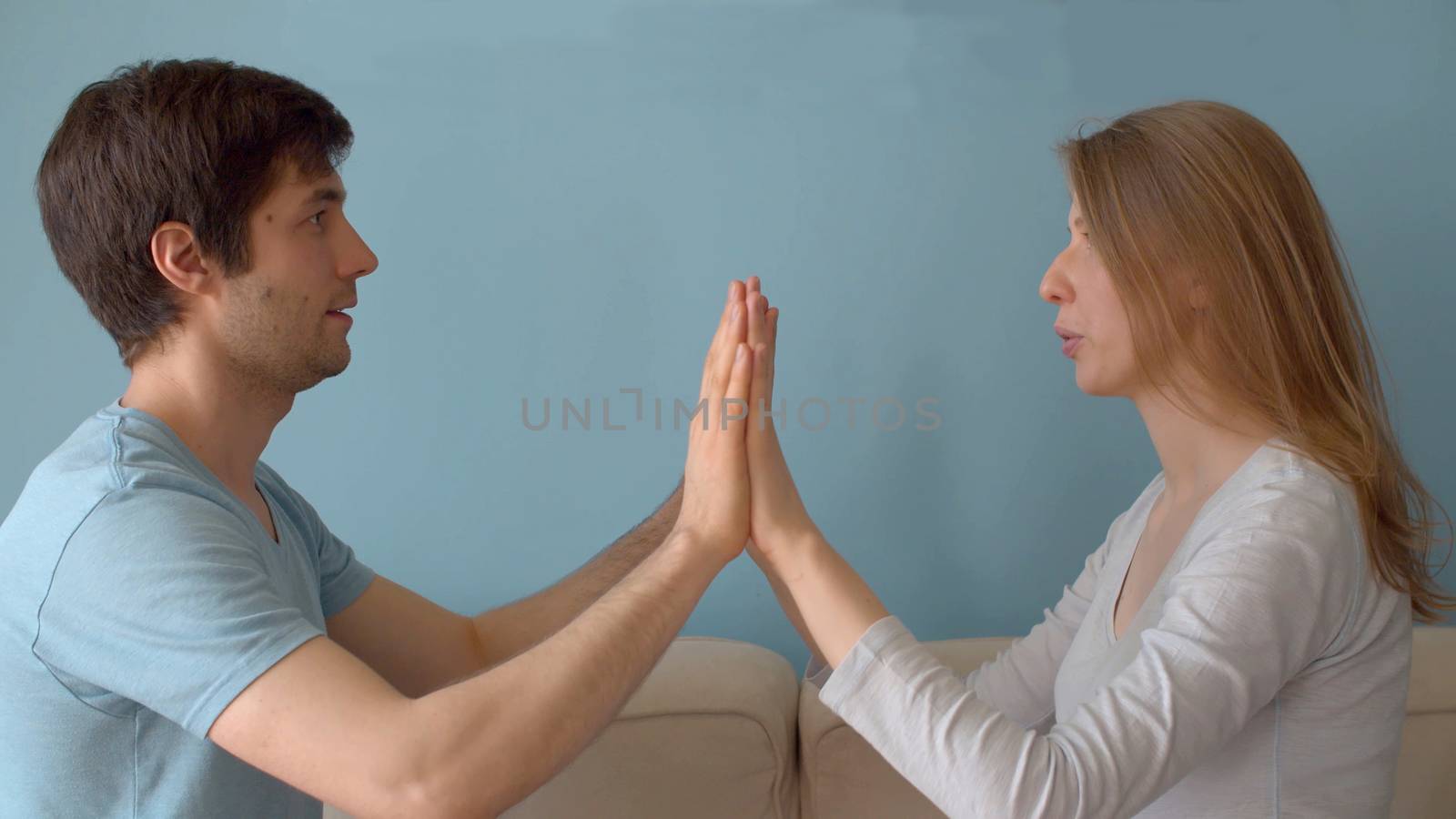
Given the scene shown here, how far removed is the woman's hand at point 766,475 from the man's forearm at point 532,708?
161 mm

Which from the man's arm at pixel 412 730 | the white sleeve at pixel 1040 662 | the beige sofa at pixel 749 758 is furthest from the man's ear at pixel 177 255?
the white sleeve at pixel 1040 662

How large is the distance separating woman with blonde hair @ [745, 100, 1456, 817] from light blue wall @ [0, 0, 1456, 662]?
1.61 ft

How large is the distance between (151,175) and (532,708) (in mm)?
675

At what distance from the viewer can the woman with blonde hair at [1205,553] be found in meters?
0.99

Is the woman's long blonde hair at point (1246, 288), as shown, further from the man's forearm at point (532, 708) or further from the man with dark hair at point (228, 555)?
the man's forearm at point (532, 708)

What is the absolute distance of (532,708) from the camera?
39.7 inches

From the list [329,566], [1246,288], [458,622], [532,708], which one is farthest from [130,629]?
[1246,288]

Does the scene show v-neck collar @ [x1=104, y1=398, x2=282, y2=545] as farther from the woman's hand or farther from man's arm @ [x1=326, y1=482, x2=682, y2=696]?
the woman's hand

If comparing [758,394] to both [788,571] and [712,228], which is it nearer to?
[788,571]

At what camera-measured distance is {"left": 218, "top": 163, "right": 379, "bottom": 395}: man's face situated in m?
1.24

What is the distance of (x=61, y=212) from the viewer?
125 centimetres

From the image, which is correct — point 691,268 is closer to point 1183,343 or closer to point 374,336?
point 374,336

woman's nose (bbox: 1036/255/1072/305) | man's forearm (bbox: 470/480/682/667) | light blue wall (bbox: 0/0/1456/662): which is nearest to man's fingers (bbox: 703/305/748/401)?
man's forearm (bbox: 470/480/682/667)

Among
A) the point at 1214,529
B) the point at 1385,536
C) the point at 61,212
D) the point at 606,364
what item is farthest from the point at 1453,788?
the point at 61,212
